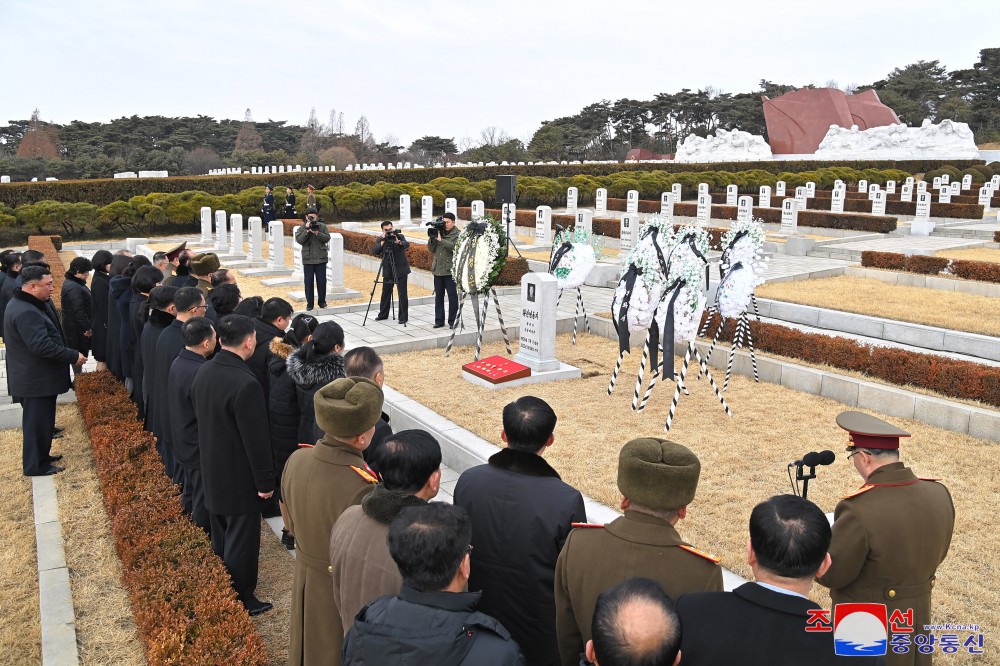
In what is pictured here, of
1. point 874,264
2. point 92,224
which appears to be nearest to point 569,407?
point 874,264

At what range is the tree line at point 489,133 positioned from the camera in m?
49.0

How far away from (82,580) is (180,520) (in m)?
0.71

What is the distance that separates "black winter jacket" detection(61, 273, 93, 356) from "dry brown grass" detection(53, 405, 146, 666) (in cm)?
166

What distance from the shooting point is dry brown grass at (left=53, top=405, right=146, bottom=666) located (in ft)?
13.5

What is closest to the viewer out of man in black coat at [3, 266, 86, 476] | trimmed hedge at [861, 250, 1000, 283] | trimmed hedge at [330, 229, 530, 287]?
man in black coat at [3, 266, 86, 476]

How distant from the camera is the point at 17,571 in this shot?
4992mm

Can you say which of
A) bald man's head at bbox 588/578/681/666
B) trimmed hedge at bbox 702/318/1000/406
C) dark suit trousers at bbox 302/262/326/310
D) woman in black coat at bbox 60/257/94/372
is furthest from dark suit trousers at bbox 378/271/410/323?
bald man's head at bbox 588/578/681/666

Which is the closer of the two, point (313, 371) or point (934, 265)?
point (313, 371)

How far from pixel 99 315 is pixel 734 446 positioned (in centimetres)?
694

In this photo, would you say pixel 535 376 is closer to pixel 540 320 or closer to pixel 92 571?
pixel 540 320

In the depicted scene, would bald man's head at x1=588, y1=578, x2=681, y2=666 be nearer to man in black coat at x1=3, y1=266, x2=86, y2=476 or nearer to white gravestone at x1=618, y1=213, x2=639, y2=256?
man in black coat at x1=3, y1=266, x2=86, y2=476

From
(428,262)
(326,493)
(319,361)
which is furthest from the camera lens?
(428,262)

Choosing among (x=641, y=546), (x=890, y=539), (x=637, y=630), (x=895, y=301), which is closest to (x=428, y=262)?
(x=895, y=301)

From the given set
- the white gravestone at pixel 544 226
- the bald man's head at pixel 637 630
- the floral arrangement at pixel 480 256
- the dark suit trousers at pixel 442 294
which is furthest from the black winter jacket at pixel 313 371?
the white gravestone at pixel 544 226
